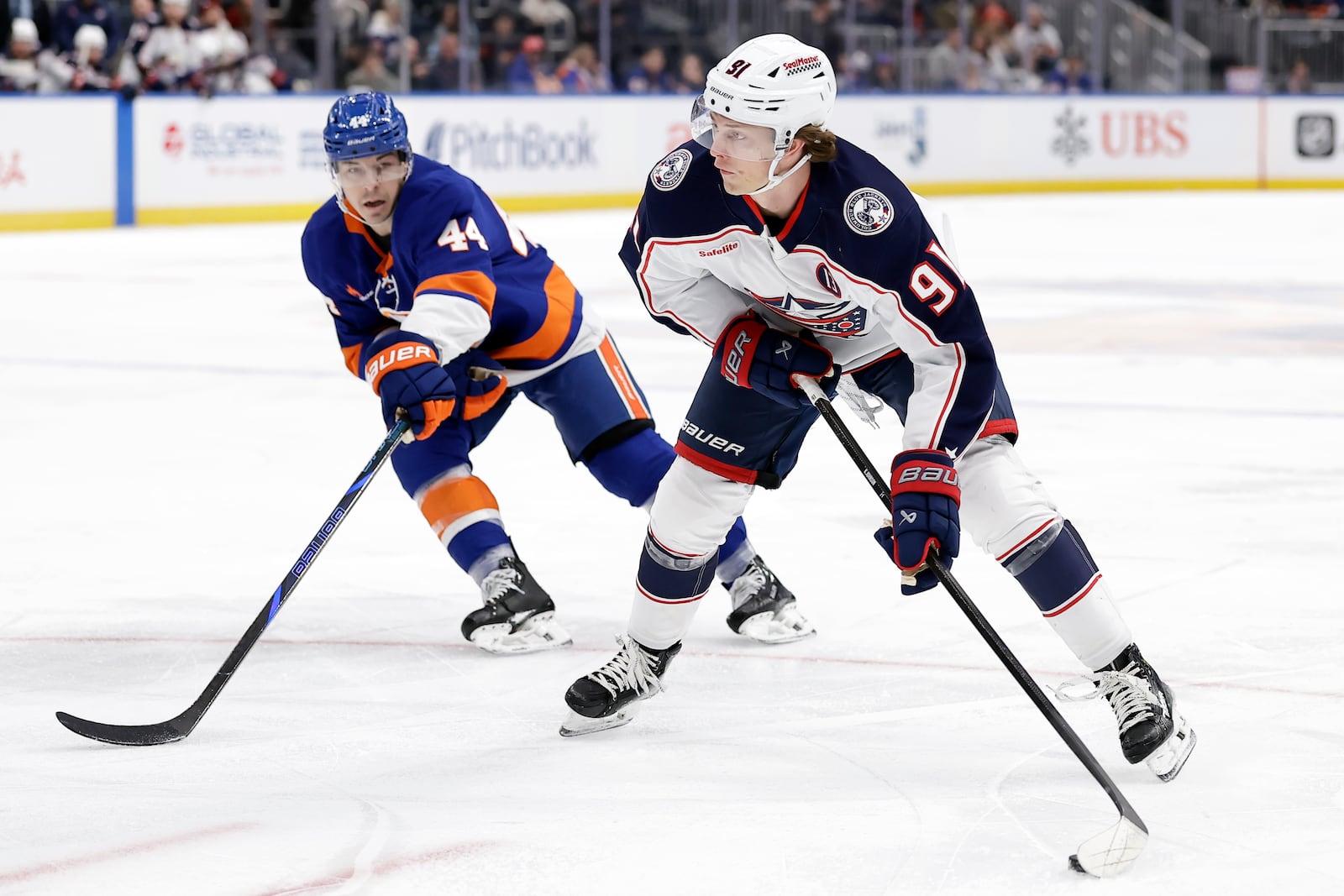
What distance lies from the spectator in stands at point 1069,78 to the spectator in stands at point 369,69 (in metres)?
6.71

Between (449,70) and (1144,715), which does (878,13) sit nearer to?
(449,70)

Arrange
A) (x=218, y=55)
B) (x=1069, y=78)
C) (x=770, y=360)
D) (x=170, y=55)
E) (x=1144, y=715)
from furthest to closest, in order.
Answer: (x=1069, y=78)
(x=218, y=55)
(x=170, y=55)
(x=770, y=360)
(x=1144, y=715)

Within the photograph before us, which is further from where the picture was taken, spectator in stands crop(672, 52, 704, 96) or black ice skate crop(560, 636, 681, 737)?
spectator in stands crop(672, 52, 704, 96)

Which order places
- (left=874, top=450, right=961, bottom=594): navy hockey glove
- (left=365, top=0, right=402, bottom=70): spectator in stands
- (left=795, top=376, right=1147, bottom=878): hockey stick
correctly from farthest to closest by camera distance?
(left=365, top=0, right=402, bottom=70): spectator in stands < (left=874, top=450, right=961, bottom=594): navy hockey glove < (left=795, top=376, right=1147, bottom=878): hockey stick

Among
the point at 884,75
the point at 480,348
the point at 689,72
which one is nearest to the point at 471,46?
the point at 689,72

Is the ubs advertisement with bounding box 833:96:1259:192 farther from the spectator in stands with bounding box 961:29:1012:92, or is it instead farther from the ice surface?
the ice surface

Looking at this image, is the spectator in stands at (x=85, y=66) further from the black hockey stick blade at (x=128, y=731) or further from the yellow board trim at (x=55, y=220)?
the black hockey stick blade at (x=128, y=731)

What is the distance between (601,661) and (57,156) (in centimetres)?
999

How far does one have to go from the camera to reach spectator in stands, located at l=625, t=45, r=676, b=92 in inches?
612

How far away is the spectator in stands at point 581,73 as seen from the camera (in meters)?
15.1

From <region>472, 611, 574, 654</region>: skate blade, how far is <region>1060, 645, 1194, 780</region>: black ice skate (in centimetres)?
106

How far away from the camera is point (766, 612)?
11.3ft

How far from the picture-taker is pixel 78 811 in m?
2.54

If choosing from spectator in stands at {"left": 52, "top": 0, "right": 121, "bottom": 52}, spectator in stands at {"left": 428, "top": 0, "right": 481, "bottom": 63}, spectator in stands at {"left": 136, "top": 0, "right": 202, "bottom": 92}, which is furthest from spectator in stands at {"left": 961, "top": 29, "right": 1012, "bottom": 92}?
spectator in stands at {"left": 52, "top": 0, "right": 121, "bottom": 52}
